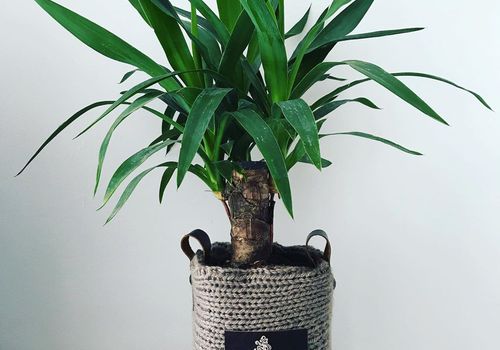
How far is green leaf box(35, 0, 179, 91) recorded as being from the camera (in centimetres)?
91

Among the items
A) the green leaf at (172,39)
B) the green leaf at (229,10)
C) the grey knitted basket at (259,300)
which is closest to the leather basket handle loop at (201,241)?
the grey knitted basket at (259,300)

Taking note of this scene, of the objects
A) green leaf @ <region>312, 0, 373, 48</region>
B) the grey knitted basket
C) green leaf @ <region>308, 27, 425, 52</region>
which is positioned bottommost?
the grey knitted basket

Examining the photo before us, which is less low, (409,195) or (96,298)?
(409,195)

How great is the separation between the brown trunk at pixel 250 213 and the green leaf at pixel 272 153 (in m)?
0.16

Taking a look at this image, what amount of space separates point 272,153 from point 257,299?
285 millimetres

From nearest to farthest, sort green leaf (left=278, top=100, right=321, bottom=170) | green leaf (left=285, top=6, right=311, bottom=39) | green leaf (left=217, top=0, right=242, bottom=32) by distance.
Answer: green leaf (left=278, top=100, right=321, bottom=170)
green leaf (left=217, top=0, right=242, bottom=32)
green leaf (left=285, top=6, right=311, bottom=39)

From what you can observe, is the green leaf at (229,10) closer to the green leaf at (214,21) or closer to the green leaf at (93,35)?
the green leaf at (214,21)

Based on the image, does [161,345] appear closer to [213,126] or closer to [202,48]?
[213,126]

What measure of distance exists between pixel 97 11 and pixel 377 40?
25.1 inches

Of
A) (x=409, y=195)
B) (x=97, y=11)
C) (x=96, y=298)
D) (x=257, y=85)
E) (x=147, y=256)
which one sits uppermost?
(x=97, y=11)

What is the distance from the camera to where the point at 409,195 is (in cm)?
136

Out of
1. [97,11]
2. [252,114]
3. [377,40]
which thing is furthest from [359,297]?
[97,11]

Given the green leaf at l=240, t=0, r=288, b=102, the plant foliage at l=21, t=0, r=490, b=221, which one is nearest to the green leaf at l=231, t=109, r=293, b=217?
the plant foliage at l=21, t=0, r=490, b=221

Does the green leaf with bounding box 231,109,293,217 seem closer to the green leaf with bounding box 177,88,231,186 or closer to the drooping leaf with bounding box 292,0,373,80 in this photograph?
the green leaf with bounding box 177,88,231,186
